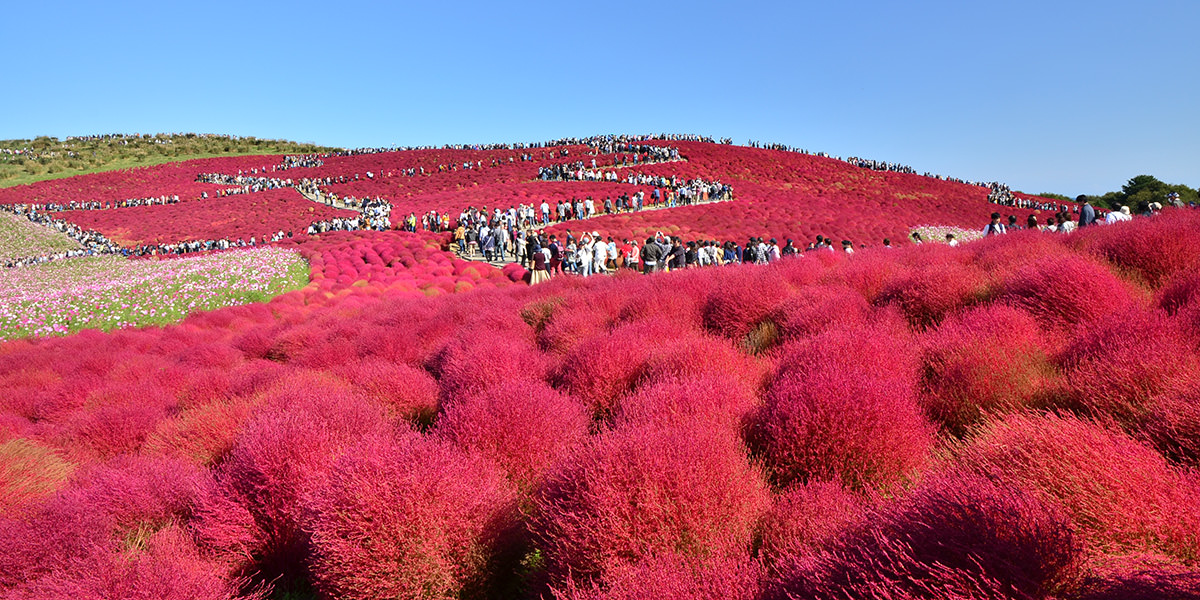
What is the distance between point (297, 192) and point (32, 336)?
33.7m

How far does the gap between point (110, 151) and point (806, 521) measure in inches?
3766

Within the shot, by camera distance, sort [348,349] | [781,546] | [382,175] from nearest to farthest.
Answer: [781,546]
[348,349]
[382,175]

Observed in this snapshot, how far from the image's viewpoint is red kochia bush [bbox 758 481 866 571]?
2260mm

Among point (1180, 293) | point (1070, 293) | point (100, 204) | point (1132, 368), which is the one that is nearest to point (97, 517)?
point (1132, 368)

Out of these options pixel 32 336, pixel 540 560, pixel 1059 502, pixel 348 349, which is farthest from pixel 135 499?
pixel 32 336

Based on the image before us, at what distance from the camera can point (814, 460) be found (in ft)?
9.91

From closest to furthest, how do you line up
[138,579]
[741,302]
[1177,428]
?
[1177,428] → [138,579] → [741,302]

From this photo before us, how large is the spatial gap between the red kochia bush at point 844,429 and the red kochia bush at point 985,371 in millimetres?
237

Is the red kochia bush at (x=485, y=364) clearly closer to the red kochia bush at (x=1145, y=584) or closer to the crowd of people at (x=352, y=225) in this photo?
the red kochia bush at (x=1145, y=584)

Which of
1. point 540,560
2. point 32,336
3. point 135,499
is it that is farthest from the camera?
point 32,336

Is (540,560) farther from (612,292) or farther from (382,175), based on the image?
(382,175)

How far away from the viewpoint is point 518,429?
3.81 m

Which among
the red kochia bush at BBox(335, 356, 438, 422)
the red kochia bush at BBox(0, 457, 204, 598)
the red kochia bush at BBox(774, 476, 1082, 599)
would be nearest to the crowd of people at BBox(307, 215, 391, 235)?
the red kochia bush at BBox(335, 356, 438, 422)

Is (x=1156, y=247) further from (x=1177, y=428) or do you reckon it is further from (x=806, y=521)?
(x=806, y=521)
